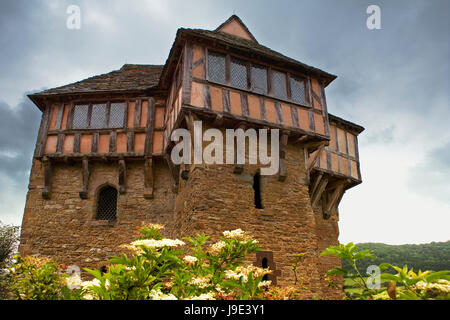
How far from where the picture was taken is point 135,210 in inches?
430

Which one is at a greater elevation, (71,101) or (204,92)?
(71,101)

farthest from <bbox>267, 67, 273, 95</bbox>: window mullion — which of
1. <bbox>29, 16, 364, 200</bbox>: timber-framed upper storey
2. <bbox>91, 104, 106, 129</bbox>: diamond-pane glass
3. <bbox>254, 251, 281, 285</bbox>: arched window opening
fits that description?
<bbox>91, 104, 106, 129</bbox>: diamond-pane glass

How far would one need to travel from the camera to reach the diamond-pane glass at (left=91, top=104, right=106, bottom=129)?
37.4 ft

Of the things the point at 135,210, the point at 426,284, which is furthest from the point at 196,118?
the point at 426,284

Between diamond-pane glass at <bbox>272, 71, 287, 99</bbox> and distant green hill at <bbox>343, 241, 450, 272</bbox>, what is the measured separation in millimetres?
18174

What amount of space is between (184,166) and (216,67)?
2.89 m

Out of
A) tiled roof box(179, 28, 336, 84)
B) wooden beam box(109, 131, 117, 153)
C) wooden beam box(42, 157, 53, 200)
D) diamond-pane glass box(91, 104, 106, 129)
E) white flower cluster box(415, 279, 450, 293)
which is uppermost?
A: tiled roof box(179, 28, 336, 84)

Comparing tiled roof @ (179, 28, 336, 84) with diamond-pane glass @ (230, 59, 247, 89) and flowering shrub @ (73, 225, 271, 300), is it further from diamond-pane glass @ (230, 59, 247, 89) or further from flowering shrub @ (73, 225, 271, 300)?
flowering shrub @ (73, 225, 271, 300)

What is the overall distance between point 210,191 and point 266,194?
1663mm

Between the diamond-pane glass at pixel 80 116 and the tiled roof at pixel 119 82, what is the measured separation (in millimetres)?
555

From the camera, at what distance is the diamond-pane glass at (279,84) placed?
32.6 feet

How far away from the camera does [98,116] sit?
11547 mm
